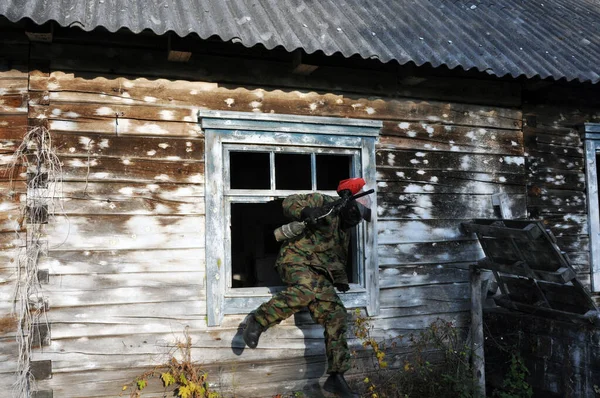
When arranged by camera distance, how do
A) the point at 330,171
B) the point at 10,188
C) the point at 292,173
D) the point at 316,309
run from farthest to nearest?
the point at 292,173 < the point at 330,171 < the point at 316,309 < the point at 10,188

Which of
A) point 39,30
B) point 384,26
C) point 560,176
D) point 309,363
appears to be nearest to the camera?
point 39,30

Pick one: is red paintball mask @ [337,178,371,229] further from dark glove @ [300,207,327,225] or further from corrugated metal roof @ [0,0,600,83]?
corrugated metal roof @ [0,0,600,83]

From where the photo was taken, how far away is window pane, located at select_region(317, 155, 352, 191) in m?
7.99

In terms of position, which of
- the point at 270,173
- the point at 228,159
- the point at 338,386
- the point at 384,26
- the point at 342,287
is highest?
the point at 384,26

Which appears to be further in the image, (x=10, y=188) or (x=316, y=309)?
(x=316, y=309)

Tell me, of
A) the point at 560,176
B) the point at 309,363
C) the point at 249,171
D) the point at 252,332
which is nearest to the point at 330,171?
the point at 249,171

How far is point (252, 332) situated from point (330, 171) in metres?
4.04

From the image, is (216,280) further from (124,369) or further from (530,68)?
(530,68)

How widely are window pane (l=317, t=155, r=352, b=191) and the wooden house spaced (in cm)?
215

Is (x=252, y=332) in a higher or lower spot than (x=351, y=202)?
lower

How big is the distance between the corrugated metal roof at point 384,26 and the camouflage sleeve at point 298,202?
4.21 ft

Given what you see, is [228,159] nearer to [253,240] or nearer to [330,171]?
[330,171]

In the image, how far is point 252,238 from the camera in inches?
364

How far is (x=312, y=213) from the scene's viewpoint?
478 centimetres
